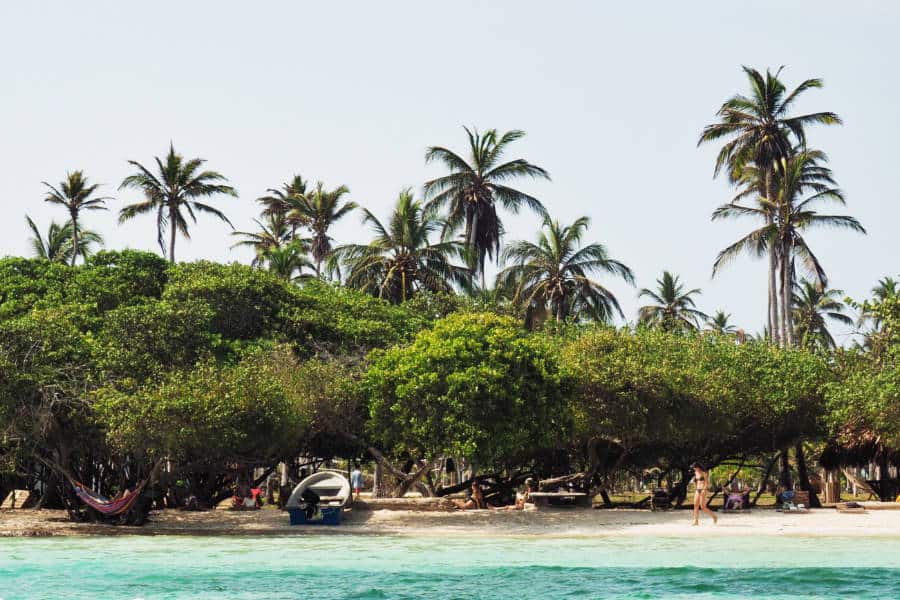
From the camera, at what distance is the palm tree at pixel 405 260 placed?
45281 mm

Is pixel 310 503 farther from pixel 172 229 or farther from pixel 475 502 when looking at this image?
pixel 172 229

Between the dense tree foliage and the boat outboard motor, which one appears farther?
the boat outboard motor

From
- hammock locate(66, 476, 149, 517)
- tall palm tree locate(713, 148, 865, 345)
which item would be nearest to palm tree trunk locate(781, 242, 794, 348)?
tall palm tree locate(713, 148, 865, 345)

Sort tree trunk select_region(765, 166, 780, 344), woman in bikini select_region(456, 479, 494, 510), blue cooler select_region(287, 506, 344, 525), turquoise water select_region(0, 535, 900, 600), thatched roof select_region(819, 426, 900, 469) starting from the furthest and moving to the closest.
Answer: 1. tree trunk select_region(765, 166, 780, 344)
2. thatched roof select_region(819, 426, 900, 469)
3. woman in bikini select_region(456, 479, 494, 510)
4. blue cooler select_region(287, 506, 344, 525)
5. turquoise water select_region(0, 535, 900, 600)

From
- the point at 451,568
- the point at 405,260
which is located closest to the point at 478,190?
the point at 405,260

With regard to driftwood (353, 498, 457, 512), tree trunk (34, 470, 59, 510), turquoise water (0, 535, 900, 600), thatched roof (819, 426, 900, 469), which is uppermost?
thatched roof (819, 426, 900, 469)

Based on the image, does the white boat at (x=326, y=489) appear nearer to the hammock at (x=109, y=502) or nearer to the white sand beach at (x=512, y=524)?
the white sand beach at (x=512, y=524)

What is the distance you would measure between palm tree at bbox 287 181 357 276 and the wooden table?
83.9ft

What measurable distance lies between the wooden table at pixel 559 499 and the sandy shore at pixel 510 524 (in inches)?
18.9

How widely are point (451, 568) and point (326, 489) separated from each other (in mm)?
11188

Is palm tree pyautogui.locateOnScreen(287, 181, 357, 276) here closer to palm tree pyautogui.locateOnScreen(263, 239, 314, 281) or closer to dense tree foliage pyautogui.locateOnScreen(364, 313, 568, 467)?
palm tree pyautogui.locateOnScreen(263, 239, 314, 281)

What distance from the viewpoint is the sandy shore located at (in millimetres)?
25062

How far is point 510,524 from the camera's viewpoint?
27.0 m

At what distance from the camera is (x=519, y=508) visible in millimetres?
29250
